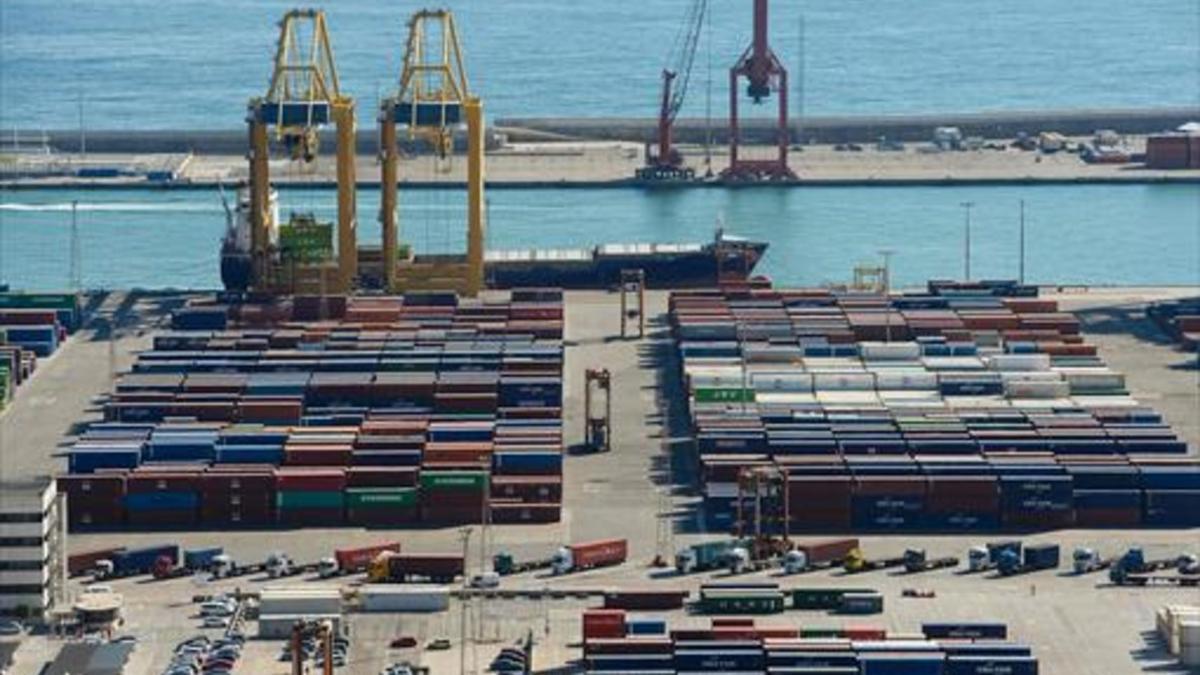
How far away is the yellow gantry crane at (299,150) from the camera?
235 ft

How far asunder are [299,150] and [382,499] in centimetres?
1891

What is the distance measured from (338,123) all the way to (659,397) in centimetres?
1171

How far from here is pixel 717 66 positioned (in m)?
121

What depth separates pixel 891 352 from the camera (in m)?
64.5

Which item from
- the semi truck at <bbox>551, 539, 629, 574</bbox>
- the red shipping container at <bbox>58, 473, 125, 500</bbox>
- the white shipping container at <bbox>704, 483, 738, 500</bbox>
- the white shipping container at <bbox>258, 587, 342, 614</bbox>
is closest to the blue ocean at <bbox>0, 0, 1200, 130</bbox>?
the red shipping container at <bbox>58, 473, 125, 500</bbox>

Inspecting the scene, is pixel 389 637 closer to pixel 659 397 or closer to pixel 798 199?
pixel 659 397

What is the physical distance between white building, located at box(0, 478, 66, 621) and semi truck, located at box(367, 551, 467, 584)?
12.7 ft

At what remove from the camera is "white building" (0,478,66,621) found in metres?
49.5

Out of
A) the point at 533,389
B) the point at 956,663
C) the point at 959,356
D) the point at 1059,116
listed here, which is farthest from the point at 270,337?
the point at 1059,116

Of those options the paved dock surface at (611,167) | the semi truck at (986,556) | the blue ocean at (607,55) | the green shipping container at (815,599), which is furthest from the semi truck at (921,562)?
the blue ocean at (607,55)

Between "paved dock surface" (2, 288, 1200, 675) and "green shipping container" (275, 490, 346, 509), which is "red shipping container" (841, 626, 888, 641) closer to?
"paved dock surface" (2, 288, 1200, 675)

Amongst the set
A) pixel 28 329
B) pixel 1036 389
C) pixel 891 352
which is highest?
pixel 28 329

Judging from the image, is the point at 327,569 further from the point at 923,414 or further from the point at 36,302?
the point at 36,302

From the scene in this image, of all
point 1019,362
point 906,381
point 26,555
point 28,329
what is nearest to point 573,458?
point 906,381
